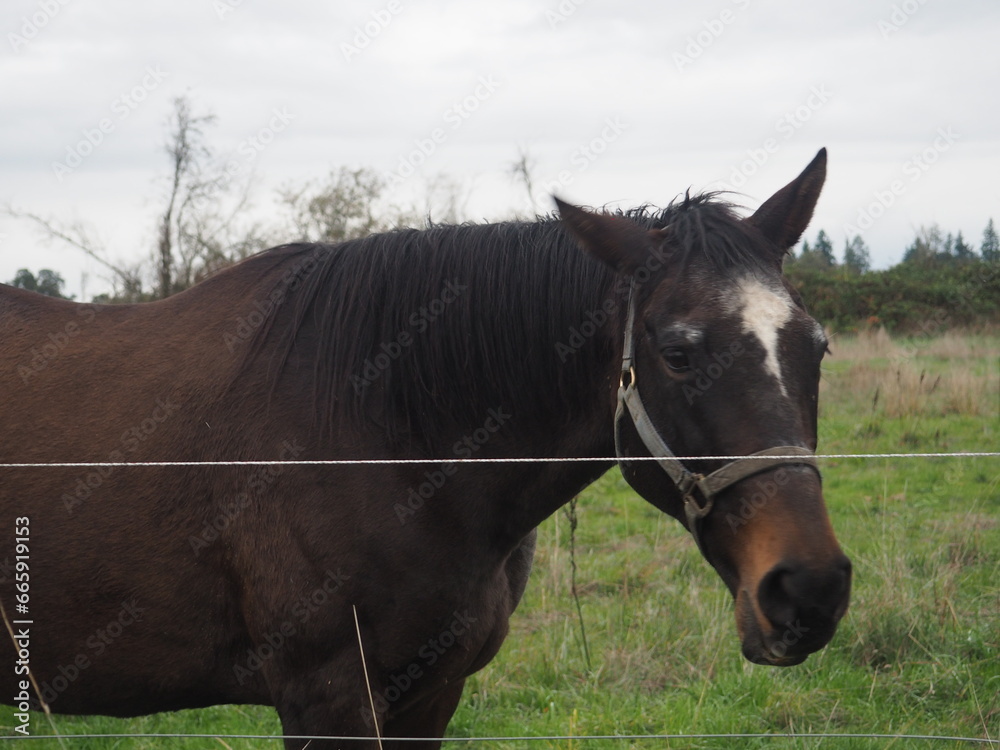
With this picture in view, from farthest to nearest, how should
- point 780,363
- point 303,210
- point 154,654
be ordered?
point 303,210, point 154,654, point 780,363

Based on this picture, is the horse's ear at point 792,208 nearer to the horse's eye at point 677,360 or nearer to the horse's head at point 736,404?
the horse's head at point 736,404

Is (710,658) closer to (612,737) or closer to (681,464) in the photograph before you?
(612,737)

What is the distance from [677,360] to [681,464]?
29 cm

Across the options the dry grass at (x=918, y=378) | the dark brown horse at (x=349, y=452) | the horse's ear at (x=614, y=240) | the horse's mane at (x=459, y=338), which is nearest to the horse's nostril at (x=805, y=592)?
the dark brown horse at (x=349, y=452)

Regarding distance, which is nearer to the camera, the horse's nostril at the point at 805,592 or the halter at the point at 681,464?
the horse's nostril at the point at 805,592

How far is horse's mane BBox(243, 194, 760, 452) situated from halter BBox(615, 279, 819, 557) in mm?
189

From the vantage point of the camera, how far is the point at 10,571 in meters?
2.67

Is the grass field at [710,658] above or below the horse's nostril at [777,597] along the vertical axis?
below

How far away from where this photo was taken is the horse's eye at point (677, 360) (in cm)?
216

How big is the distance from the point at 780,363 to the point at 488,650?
4.53ft

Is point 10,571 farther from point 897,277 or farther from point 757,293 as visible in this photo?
point 897,277

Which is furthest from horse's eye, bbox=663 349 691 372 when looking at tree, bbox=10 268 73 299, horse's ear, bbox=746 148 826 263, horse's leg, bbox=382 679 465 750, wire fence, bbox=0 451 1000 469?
tree, bbox=10 268 73 299

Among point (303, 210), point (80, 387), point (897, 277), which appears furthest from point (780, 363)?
point (897, 277)

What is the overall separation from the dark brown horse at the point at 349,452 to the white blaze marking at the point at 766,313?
0.04m
